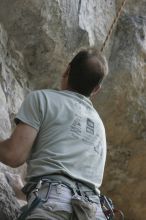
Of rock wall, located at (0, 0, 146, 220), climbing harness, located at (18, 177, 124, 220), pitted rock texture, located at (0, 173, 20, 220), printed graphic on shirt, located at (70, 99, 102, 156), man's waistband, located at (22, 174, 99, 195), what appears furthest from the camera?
rock wall, located at (0, 0, 146, 220)

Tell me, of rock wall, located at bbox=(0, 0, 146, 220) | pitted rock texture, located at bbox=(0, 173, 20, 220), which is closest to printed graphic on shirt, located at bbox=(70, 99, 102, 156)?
pitted rock texture, located at bbox=(0, 173, 20, 220)

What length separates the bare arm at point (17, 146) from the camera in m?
2.71

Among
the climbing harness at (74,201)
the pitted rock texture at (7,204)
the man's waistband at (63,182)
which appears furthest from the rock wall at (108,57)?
the climbing harness at (74,201)

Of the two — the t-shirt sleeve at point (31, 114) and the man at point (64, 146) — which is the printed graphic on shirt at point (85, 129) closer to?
the man at point (64, 146)

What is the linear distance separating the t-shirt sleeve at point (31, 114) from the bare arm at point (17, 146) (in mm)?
39

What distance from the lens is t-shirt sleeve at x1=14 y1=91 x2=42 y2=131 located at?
2.78 m

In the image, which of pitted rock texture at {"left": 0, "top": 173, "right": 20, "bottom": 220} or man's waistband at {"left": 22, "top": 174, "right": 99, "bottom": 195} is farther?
pitted rock texture at {"left": 0, "top": 173, "right": 20, "bottom": 220}

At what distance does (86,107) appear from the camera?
3.09 metres

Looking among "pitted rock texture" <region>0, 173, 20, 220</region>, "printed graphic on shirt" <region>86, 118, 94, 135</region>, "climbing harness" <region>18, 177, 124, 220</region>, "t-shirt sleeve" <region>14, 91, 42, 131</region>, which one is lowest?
"pitted rock texture" <region>0, 173, 20, 220</region>

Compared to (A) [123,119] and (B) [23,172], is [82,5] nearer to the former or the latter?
(A) [123,119]

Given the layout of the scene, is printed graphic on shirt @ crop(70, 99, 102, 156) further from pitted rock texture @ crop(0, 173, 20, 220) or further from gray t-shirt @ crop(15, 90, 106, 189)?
pitted rock texture @ crop(0, 173, 20, 220)

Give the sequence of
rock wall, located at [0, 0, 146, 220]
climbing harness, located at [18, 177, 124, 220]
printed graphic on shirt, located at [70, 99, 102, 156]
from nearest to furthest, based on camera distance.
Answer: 1. climbing harness, located at [18, 177, 124, 220]
2. printed graphic on shirt, located at [70, 99, 102, 156]
3. rock wall, located at [0, 0, 146, 220]

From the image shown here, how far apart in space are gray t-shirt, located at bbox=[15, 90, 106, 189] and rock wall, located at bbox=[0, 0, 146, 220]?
51.4 inches

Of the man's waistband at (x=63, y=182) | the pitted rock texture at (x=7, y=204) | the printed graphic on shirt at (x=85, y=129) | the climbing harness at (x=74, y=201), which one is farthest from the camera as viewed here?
the pitted rock texture at (x=7, y=204)
